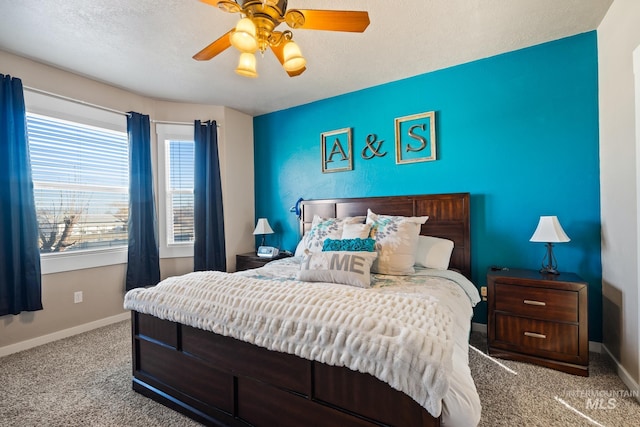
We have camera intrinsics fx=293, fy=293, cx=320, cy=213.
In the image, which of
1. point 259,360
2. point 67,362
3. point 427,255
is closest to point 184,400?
point 259,360

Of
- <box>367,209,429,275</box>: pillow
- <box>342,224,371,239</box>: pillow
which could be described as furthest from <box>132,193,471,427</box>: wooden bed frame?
<box>342,224,371,239</box>: pillow

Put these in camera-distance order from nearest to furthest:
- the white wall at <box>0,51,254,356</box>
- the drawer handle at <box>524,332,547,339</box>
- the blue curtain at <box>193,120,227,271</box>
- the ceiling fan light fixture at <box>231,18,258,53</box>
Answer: the ceiling fan light fixture at <box>231,18,258,53</box> < the drawer handle at <box>524,332,547,339</box> < the white wall at <box>0,51,254,356</box> < the blue curtain at <box>193,120,227,271</box>

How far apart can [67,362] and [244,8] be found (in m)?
2.96

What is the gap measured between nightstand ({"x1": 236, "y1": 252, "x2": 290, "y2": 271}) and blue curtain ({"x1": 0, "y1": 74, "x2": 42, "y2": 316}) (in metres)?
1.97

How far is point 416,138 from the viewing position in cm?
312

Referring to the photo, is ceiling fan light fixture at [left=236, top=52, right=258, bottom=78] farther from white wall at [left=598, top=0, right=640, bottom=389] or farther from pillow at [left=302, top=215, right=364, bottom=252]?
white wall at [left=598, top=0, right=640, bottom=389]

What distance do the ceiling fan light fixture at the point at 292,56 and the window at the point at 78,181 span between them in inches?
105

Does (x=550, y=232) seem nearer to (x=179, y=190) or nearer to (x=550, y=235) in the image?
(x=550, y=235)

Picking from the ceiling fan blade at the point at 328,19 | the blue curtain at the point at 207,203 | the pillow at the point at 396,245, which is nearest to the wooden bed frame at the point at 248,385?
the pillow at the point at 396,245

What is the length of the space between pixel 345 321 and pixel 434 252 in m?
1.68

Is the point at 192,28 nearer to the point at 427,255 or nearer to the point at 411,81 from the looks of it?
the point at 411,81

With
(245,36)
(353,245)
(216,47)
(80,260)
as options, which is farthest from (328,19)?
(80,260)

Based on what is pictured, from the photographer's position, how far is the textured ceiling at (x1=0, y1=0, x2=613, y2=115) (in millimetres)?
2055

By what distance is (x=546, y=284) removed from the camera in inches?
84.2
